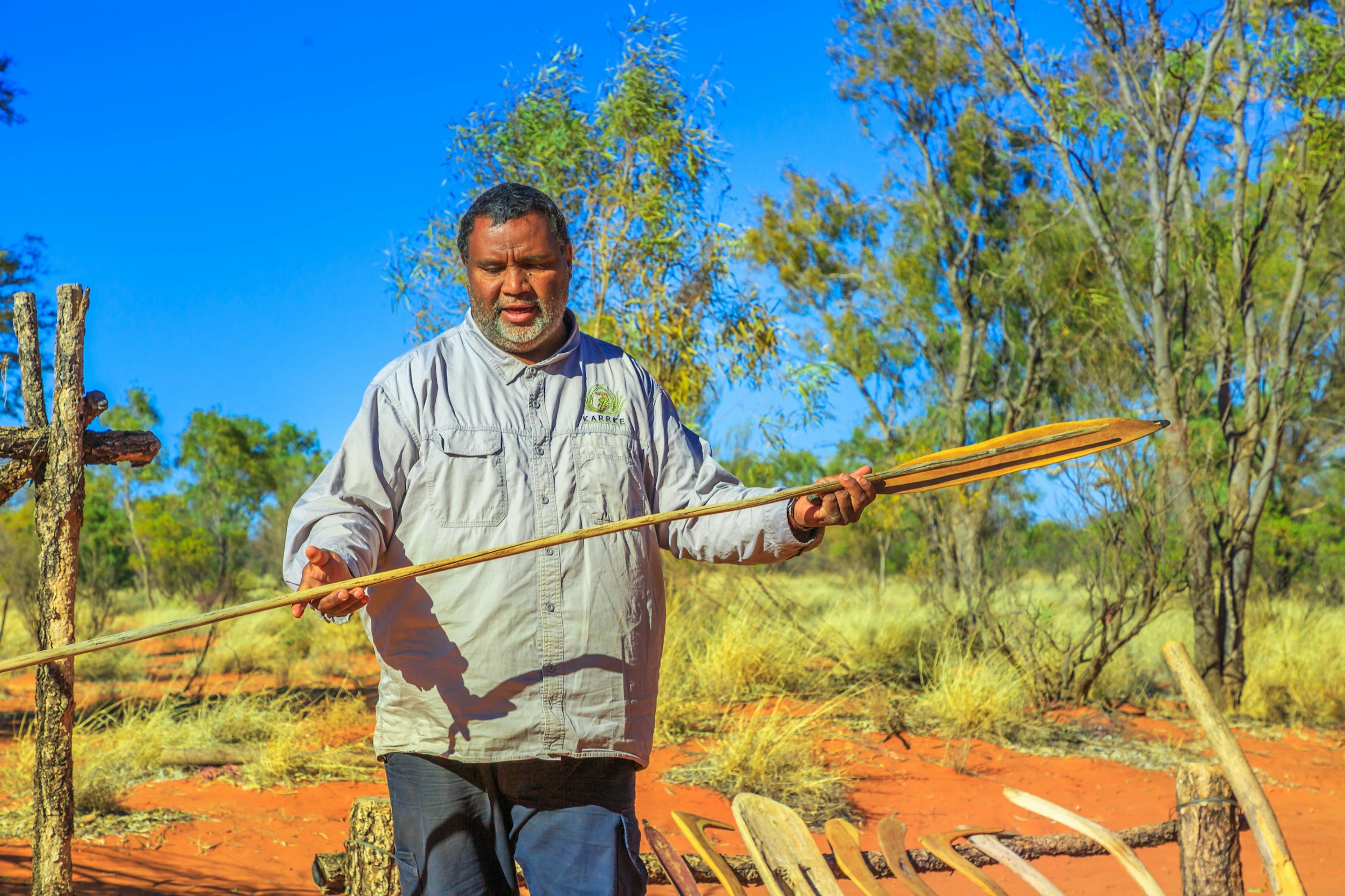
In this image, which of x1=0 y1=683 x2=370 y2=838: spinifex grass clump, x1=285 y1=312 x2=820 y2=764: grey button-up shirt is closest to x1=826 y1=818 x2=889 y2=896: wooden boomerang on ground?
x1=285 y1=312 x2=820 y2=764: grey button-up shirt

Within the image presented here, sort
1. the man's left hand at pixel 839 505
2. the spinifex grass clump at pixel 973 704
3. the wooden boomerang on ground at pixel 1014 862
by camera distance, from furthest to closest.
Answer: the spinifex grass clump at pixel 973 704 < the wooden boomerang on ground at pixel 1014 862 < the man's left hand at pixel 839 505

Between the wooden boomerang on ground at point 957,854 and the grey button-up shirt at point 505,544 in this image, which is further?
the wooden boomerang on ground at point 957,854

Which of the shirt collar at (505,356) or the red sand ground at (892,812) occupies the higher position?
the shirt collar at (505,356)

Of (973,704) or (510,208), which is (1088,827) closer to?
Answer: (510,208)

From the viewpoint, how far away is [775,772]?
5.79 m

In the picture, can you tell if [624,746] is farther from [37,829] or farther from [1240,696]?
[1240,696]

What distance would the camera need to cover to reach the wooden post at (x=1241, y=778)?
7.32ft

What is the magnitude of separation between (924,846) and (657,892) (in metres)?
1.95

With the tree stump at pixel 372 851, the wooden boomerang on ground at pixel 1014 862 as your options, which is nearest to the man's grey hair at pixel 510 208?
the tree stump at pixel 372 851

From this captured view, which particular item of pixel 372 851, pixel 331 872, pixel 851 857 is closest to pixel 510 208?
pixel 372 851

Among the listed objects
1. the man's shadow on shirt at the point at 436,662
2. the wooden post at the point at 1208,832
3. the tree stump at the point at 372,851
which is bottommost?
the wooden post at the point at 1208,832

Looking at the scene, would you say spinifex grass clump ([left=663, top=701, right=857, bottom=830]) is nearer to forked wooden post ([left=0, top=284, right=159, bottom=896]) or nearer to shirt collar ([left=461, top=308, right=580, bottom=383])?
forked wooden post ([left=0, top=284, right=159, bottom=896])

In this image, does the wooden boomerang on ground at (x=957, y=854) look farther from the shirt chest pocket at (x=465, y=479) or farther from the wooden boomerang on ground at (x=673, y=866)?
the shirt chest pocket at (x=465, y=479)

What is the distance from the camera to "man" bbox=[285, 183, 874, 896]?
6.03 ft
